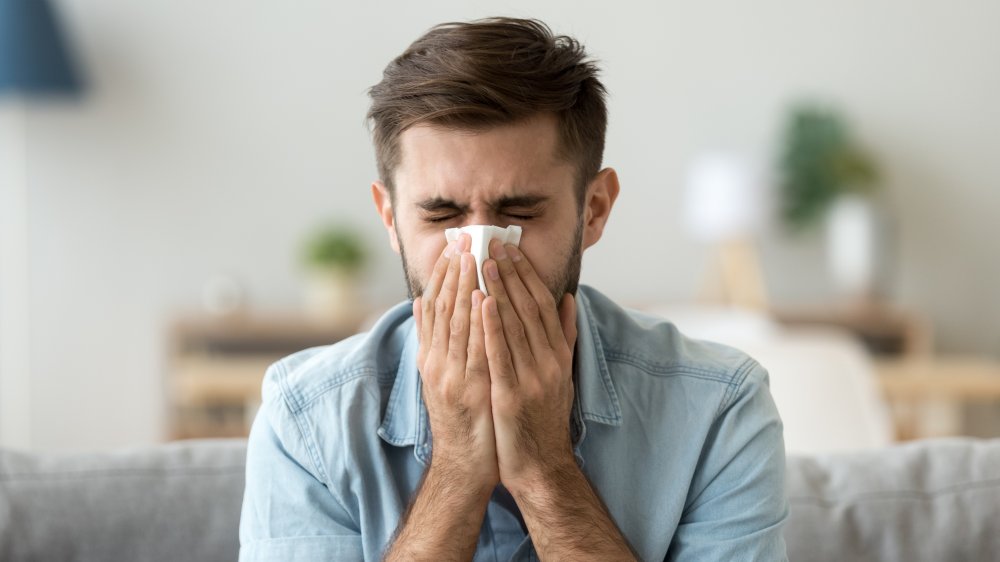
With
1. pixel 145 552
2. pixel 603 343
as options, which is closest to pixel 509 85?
pixel 603 343

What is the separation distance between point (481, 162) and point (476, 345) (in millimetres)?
216

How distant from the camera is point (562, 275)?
1464 mm

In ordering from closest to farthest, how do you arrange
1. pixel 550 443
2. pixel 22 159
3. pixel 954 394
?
pixel 550 443 < pixel 954 394 < pixel 22 159

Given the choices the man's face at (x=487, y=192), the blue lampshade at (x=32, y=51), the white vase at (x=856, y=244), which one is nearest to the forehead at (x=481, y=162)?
the man's face at (x=487, y=192)

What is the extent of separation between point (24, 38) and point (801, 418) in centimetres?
314

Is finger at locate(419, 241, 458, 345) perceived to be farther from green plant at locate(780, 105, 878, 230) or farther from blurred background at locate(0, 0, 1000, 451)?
green plant at locate(780, 105, 878, 230)

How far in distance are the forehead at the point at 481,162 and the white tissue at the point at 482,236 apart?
0.13ft

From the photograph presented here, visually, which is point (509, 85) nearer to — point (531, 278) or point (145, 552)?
point (531, 278)

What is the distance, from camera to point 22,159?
448 cm

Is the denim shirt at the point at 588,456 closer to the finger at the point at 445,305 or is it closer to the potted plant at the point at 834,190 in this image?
the finger at the point at 445,305

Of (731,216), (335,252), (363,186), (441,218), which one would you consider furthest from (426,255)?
(363,186)

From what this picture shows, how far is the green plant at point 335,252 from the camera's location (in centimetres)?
438

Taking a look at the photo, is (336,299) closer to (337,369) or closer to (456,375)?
(337,369)

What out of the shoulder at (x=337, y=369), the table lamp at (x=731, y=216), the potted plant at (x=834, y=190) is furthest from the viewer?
the potted plant at (x=834, y=190)
